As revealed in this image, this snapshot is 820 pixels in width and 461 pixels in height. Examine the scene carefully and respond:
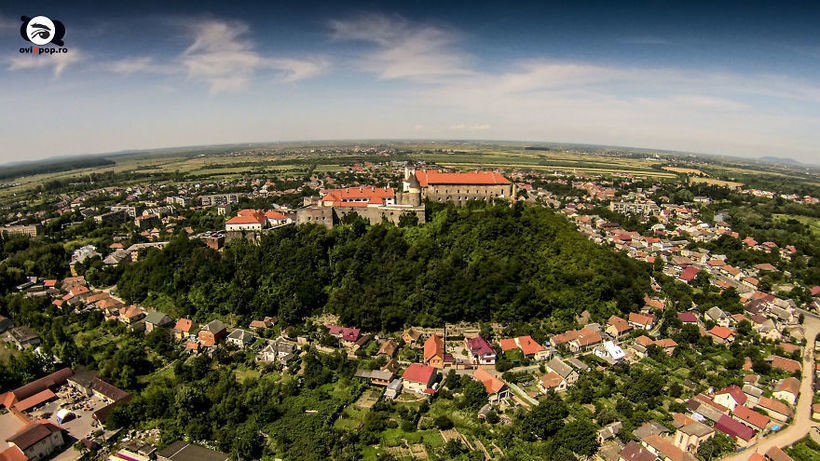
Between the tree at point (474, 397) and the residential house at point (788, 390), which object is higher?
the tree at point (474, 397)

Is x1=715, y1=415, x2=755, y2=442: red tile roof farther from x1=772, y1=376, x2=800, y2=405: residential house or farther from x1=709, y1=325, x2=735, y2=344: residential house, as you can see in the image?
x1=709, y1=325, x2=735, y2=344: residential house

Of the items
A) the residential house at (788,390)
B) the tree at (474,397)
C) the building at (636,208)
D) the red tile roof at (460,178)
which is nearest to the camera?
the tree at (474,397)

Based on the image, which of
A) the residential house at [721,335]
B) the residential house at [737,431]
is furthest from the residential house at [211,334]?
the residential house at [721,335]

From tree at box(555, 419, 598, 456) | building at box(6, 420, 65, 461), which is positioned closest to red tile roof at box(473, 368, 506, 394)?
tree at box(555, 419, 598, 456)

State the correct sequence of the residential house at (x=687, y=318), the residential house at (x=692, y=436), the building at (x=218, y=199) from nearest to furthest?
the residential house at (x=692, y=436)
the residential house at (x=687, y=318)
the building at (x=218, y=199)

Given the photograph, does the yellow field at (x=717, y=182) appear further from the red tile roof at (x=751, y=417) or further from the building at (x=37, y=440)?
the building at (x=37, y=440)

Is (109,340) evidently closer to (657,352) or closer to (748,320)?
(657,352)

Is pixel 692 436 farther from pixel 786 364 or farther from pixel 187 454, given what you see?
pixel 187 454
